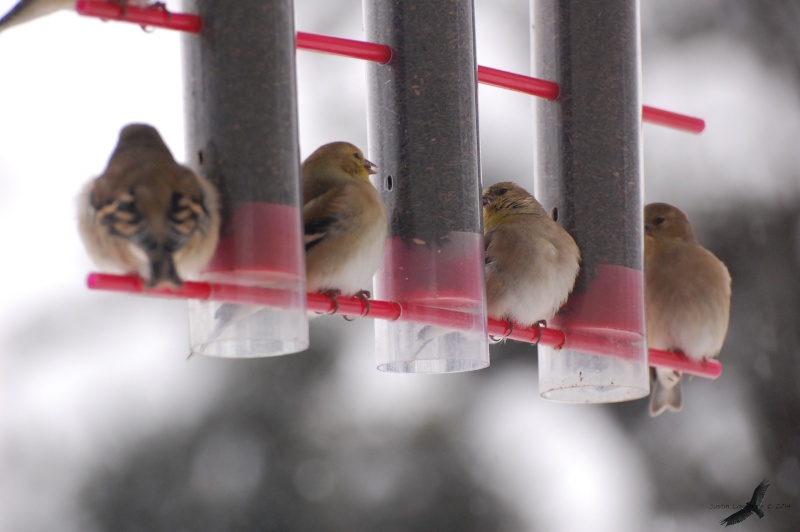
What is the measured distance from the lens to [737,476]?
1025 cm

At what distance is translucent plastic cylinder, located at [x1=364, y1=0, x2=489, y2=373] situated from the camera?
587cm

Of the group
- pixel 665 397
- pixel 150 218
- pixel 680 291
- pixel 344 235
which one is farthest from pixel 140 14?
pixel 665 397

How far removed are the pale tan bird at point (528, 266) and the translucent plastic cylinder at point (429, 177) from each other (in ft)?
1.03

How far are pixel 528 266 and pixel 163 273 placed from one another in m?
2.05

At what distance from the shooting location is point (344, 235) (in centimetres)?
552

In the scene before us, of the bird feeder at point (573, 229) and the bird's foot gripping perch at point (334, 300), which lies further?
the bird feeder at point (573, 229)

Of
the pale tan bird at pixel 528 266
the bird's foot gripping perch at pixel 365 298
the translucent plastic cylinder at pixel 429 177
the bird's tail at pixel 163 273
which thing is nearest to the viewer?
the bird's tail at pixel 163 273

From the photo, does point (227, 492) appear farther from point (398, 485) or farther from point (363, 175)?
point (363, 175)

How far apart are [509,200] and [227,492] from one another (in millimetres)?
3489

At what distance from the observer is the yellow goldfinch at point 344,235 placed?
550 cm

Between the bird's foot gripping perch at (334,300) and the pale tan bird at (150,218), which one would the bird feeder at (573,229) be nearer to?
the bird's foot gripping perch at (334,300)

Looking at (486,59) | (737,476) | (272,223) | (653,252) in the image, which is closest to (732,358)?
(737,476)

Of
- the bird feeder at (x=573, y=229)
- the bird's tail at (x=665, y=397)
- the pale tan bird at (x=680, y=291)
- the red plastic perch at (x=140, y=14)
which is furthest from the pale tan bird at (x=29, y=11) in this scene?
the bird's tail at (x=665, y=397)

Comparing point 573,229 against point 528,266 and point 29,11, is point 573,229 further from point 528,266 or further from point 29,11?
point 29,11
